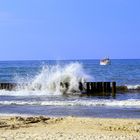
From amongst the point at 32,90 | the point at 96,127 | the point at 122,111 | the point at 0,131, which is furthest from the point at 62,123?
the point at 32,90

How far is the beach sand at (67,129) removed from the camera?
45.4ft

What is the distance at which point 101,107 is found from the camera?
2480 centimetres

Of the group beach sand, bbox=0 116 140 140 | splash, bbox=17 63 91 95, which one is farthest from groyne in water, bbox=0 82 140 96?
beach sand, bbox=0 116 140 140

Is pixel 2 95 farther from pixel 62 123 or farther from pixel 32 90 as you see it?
pixel 62 123

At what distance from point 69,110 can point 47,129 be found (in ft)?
25.8

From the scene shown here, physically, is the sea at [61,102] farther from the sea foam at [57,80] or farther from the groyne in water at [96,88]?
the groyne in water at [96,88]

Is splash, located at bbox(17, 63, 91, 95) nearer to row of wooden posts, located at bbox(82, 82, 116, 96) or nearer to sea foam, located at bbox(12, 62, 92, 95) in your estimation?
sea foam, located at bbox(12, 62, 92, 95)

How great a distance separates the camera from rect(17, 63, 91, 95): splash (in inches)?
1478

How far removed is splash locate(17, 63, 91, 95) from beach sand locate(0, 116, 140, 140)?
1836 centimetres

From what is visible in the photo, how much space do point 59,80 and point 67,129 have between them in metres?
23.2

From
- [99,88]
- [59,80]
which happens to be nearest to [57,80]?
[59,80]

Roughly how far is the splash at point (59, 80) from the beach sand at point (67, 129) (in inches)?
723

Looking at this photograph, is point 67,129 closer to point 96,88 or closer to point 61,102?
point 61,102

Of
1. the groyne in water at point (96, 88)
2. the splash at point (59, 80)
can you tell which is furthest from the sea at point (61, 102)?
the groyne in water at point (96, 88)
